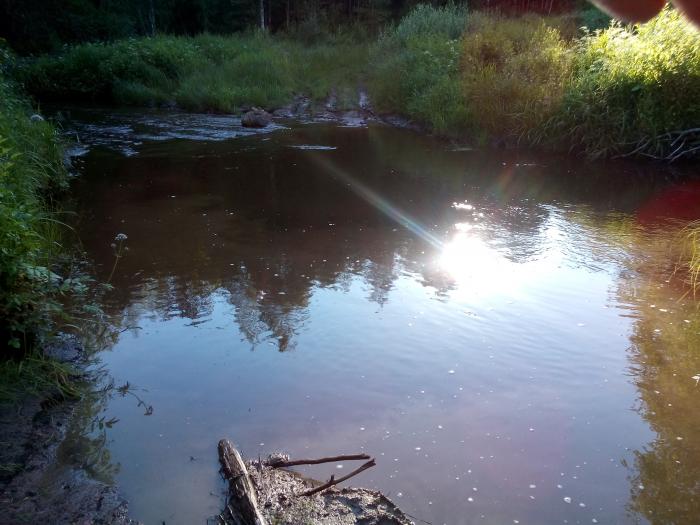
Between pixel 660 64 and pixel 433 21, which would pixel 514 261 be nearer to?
pixel 660 64

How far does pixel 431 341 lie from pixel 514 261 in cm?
206

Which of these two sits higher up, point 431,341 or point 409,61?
point 409,61

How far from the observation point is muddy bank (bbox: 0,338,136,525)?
8.81 feet

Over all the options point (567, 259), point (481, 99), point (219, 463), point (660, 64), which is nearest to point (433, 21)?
point (481, 99)

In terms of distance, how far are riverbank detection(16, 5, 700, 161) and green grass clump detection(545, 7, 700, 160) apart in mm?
21

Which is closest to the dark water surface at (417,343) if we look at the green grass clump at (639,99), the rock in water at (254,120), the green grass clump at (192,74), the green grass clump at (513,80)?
the green grass clump at (639,99)

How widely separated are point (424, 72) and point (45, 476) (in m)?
13.0

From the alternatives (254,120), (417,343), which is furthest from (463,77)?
(417,343)

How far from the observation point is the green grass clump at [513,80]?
11398mm

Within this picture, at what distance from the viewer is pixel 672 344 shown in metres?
4.39

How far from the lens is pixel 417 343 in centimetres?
441

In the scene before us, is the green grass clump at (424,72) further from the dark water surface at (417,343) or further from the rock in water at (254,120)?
the dark water surface at (417,343)

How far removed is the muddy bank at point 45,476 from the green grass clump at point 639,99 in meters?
9.84

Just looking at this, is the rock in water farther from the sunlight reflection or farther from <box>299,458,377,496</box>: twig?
<box>299,458,377,496</box>: twig
